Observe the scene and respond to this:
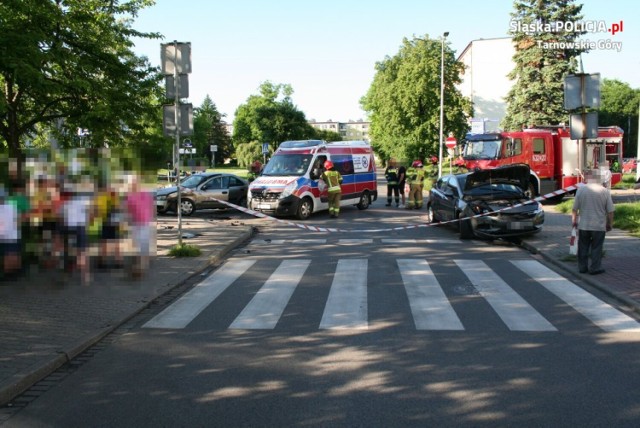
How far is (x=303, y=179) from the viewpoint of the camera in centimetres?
Result: 1959

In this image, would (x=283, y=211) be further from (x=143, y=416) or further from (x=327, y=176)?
(x=143, y=416)

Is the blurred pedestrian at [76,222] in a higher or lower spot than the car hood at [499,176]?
→ lower

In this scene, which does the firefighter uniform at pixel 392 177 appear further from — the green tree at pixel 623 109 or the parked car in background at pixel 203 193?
the green tree at pixel 623 109

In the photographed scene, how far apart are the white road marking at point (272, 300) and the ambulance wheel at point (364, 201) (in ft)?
39.8

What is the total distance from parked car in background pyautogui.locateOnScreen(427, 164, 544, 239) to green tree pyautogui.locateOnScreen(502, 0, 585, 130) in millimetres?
25880

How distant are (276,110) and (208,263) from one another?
213ft

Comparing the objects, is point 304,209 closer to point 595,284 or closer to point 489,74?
point 595,284

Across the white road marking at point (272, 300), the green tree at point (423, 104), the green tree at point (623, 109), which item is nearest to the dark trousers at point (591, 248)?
the white road marking at point (272, 300)

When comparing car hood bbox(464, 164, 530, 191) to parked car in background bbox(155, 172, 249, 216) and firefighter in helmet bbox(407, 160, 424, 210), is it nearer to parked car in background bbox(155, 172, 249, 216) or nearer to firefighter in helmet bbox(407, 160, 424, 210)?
firefighter in helmet bbox(407, 160, 424, 210)

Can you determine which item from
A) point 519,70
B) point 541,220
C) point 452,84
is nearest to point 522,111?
point 519,70

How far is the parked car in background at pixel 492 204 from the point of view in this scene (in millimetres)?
A: 13531

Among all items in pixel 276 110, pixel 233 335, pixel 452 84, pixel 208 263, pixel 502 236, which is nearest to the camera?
pixel 233 335

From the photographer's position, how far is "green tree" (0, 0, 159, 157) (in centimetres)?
944

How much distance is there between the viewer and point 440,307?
7617mm
